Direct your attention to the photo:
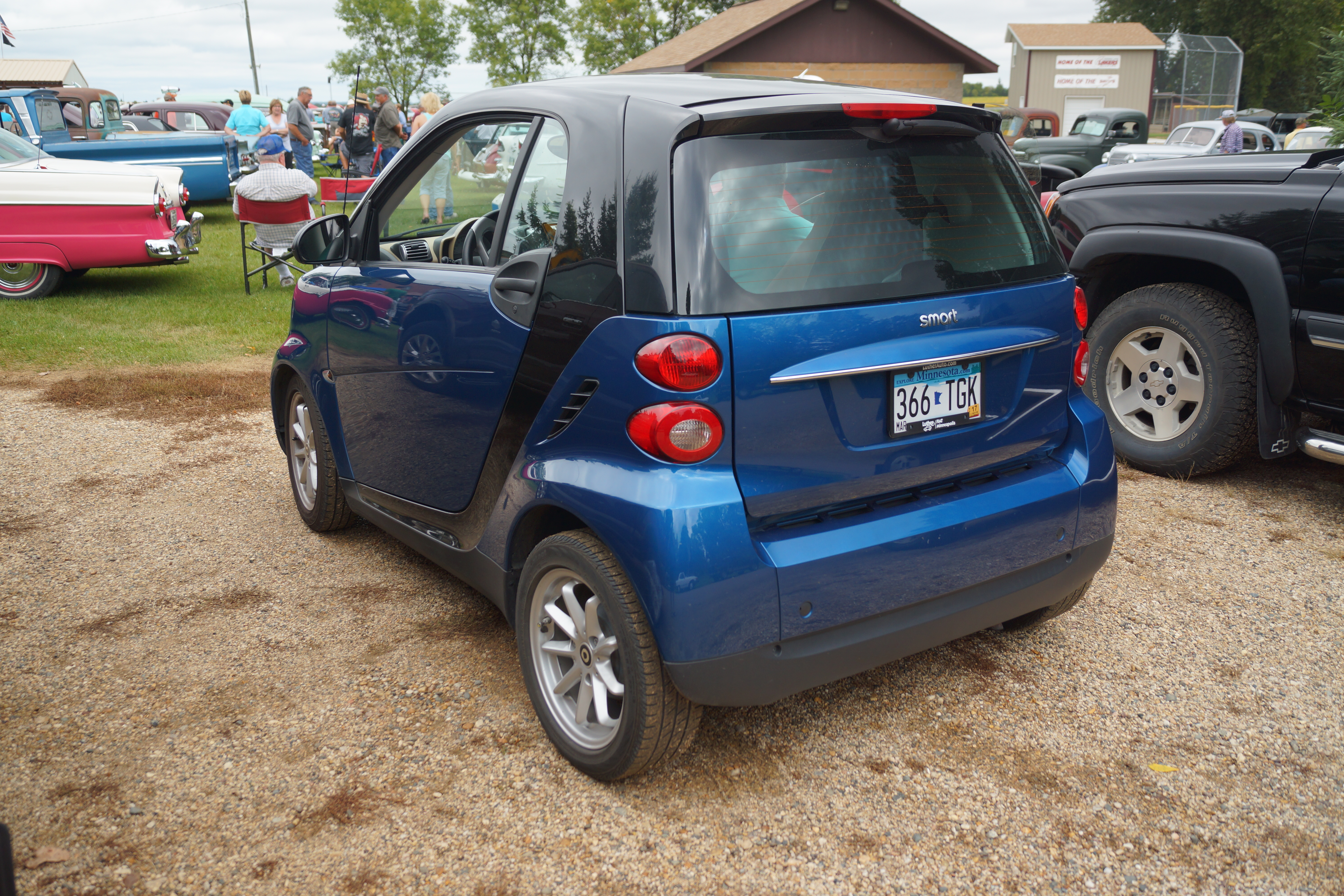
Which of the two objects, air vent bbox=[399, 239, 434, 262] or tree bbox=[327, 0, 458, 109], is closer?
air vent bbox=[399, 239, 434, 262]

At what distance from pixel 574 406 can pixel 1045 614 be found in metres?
1.81

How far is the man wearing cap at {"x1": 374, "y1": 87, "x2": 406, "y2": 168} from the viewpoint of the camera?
13.8m

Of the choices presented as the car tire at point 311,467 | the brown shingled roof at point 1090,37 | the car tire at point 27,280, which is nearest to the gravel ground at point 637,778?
the car tire at point 311,467

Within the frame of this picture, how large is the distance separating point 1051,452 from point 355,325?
239cm

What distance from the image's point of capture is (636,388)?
233cm

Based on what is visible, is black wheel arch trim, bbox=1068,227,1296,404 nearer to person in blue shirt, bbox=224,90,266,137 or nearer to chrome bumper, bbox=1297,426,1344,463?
chrome bumper, bbox=1297,426,1344,463

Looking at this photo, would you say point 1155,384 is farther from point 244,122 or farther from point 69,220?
point 244,122

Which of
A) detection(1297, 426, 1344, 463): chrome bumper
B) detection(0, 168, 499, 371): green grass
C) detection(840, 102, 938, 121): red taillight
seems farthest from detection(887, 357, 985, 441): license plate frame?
detection(0, 168, 499, 371): green grass

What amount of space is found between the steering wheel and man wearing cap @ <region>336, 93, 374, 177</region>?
40.2ft

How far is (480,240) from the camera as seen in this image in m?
3.16

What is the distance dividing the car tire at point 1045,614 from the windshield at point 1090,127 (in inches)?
→ 885

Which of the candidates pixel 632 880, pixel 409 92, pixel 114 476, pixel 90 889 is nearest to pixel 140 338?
pixel 114 476

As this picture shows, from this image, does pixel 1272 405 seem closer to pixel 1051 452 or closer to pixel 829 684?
pixel 1051 452

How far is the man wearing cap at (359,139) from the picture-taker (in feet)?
49.0
